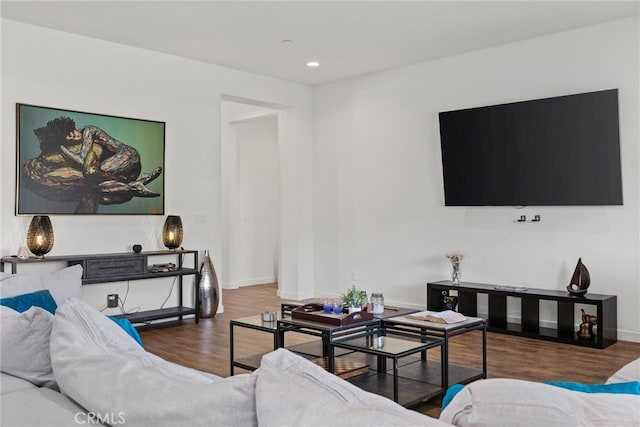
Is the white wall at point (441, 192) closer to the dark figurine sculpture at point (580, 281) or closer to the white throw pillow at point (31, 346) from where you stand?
the dark figurine sculpture at point (580, 281)

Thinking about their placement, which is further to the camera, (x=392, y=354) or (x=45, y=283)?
(x=45, y=283)

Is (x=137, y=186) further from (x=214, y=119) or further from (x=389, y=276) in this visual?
(x=389, y=276)

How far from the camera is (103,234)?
548 centimetres

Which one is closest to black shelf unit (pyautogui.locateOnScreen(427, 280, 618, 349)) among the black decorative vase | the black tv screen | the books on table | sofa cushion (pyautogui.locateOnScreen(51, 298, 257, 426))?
the black tv screen

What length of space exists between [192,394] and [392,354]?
2.03 m

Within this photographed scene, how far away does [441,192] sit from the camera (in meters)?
6.18

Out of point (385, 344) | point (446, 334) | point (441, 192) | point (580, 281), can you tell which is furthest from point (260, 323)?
point (441, 192)

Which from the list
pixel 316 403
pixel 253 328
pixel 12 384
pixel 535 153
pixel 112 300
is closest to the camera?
pixel 316 403

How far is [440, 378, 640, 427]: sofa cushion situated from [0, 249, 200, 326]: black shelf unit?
4.57m

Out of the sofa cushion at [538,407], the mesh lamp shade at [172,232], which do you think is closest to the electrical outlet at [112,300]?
the mesh lamp shade at [172,232]

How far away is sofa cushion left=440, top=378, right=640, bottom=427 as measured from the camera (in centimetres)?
85

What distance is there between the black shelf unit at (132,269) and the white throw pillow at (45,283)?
157 centimetres

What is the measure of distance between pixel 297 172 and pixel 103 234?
108 inches

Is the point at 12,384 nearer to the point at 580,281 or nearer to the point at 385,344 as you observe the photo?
the point at 385,344
